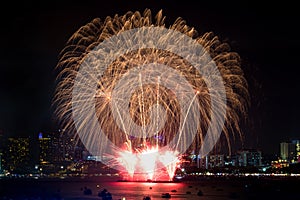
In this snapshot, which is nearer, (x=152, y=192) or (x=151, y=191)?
(x=152, y=192)

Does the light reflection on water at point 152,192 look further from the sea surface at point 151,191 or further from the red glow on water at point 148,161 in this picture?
the red glow on water at point 148,161

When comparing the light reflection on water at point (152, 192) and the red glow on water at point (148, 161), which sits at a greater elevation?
the red glow on water at point (148, 161)

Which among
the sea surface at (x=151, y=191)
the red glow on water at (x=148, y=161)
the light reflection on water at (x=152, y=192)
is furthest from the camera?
the red glow on water at (x=148, y=161)

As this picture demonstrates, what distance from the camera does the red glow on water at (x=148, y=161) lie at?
6925cm

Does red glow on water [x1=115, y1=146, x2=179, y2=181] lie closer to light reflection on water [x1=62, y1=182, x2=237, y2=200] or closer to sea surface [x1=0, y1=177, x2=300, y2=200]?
sea surface [x1=0, y1=177, x2=300, y2=200]

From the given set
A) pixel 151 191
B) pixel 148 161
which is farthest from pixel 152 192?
pixel 148 161

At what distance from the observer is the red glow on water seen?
6925 cm

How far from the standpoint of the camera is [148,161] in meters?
71.7

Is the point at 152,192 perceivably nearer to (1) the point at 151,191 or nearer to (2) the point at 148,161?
(1) the point at 151,191

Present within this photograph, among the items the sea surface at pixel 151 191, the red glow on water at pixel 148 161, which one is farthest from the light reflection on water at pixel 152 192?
the red glow on water at pixel 148 161

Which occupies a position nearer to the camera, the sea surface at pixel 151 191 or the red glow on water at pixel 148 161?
the sea surface at pixel 151 191

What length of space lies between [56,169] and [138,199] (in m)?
127

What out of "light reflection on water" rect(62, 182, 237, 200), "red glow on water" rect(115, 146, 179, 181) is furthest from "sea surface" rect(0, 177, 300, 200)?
"red glow on water" rect(115, 146, 179, 181)

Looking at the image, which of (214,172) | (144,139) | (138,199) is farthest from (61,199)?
(214,172)
